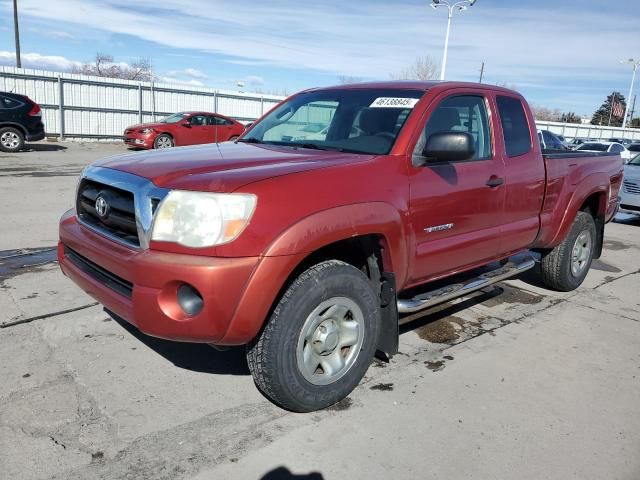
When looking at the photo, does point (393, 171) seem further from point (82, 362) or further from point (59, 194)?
point (59, 194)

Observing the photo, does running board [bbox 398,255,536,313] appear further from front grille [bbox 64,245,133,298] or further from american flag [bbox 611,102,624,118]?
american flag [bbox 611,102,624,118]

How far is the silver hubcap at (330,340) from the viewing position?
116 inches

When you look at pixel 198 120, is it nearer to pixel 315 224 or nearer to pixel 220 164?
pixel 220 164

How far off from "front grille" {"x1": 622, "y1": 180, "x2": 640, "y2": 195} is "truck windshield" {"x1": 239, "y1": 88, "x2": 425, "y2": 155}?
8530mm

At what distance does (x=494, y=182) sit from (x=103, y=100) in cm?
2226

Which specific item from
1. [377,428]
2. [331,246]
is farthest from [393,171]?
[377,428]

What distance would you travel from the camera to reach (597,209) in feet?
18.5

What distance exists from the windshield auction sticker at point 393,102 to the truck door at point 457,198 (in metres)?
0.13

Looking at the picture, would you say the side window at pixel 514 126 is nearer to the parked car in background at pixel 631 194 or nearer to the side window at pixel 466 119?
the side window at pixel 466 119

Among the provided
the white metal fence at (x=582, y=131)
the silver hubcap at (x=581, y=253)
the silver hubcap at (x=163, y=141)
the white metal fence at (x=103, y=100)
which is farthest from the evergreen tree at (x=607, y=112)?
the silver hubcap at (x=581, y=253)

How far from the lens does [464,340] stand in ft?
13.7

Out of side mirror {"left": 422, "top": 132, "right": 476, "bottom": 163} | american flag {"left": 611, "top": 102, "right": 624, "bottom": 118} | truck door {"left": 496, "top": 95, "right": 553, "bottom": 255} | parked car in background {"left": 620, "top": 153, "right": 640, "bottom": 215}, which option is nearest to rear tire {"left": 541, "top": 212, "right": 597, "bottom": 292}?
truck door {"left": 496, "top": 95, "right": 553, "bottom": 255}

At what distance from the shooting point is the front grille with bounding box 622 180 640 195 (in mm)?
10469

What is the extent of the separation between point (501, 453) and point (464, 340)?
1.45m
